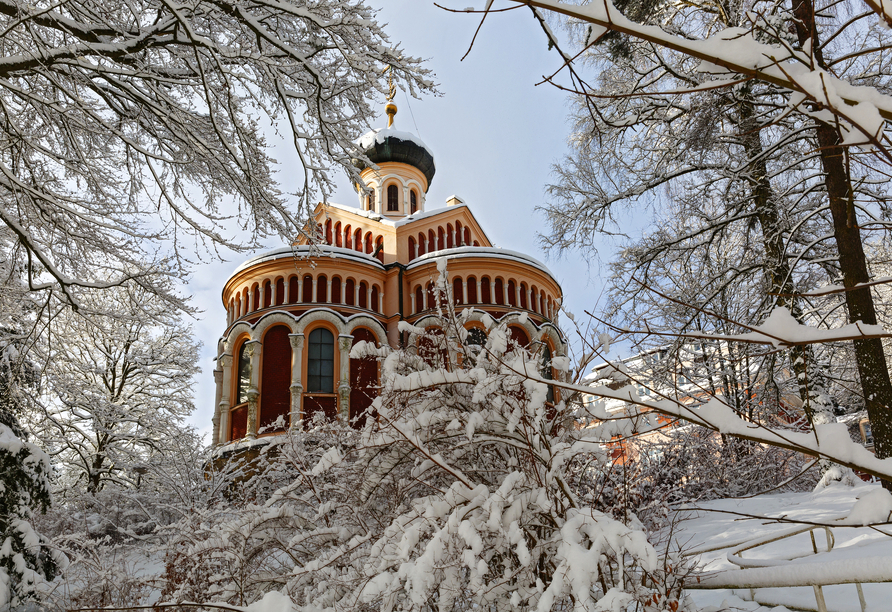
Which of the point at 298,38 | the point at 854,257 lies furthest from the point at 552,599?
the point at 298,38

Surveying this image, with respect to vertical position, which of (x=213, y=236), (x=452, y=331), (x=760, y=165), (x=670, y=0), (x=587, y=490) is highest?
(x=670, y=0)

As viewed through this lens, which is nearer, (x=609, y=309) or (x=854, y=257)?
(x=854, y=257)

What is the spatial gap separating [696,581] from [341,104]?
6.18 meters

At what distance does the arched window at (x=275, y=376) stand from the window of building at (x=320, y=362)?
0.63 meters

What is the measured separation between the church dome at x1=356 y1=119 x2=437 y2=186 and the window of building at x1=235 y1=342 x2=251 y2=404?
40.1 feet

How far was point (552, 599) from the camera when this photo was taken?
254 cm

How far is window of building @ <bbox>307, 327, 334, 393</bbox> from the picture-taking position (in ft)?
59.6

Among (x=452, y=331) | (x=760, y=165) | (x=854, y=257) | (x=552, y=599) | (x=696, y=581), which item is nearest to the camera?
A: (x=552, y=599)

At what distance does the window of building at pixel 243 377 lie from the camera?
720 inches

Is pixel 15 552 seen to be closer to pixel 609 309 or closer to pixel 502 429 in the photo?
pixel 502 429

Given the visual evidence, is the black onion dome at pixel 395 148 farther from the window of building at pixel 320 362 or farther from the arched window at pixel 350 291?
the window of building at pixel 320 362

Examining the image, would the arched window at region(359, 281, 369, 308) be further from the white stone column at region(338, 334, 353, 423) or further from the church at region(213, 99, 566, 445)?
the white stone column at region(338, 334, 353, 423)

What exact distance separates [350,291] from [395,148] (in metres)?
10.6

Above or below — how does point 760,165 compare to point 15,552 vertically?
above
